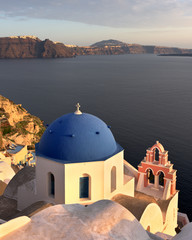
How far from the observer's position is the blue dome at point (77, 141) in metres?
15.4

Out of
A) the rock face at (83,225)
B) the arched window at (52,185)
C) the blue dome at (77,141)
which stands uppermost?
the blue dome at (77,141)

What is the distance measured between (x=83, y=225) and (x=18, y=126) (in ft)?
185

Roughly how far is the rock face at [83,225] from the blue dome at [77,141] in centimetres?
535

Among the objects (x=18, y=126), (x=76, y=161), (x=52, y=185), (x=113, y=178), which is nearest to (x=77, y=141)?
(x=76, y=161)

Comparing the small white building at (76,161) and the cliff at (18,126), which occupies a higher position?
the small white building at (76,161)

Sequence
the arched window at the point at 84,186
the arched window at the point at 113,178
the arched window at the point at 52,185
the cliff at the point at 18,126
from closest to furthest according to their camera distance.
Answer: the arched window at the point at 84,186 < the arched window at the point at 52,185 < the arched window at the point at 113,178 < the cliff at the point at 18,126

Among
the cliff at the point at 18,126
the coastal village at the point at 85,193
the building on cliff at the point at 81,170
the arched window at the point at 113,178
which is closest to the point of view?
the coastal village at the point at 85,193

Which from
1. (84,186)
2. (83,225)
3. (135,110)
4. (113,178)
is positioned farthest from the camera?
(135,110)

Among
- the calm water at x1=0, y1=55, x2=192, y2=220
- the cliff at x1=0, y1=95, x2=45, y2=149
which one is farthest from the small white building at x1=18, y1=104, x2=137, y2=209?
the cliff at x1=0, y1=95, x2=45, y2=149

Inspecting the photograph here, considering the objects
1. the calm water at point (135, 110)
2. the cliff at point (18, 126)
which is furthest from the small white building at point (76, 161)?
the cliff at point (18, 126)

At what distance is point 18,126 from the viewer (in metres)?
62.4

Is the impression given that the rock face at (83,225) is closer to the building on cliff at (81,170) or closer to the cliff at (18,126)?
the building on cliff at (81,170)

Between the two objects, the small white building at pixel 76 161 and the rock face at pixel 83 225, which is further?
the small white building at pixel 76 161

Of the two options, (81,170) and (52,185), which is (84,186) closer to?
(81,170)
